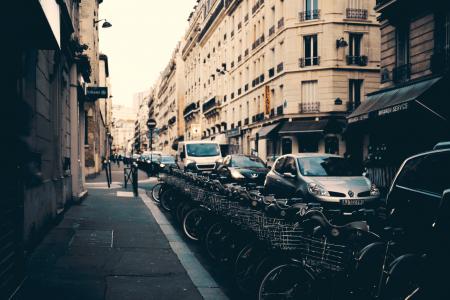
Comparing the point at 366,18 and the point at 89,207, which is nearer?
the point at 89,207

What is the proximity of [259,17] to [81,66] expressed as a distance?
30.7m

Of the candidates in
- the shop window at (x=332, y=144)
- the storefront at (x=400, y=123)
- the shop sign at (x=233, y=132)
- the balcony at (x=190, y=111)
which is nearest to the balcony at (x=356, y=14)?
the shop window at (x=332, y=144)

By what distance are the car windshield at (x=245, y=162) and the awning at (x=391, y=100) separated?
497cm

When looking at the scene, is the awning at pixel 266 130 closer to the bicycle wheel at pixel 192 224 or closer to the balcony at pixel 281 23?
the balcony at pixel 281 23

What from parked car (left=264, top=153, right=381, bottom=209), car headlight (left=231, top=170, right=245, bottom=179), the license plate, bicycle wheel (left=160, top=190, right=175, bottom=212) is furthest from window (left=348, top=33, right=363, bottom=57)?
the license plate

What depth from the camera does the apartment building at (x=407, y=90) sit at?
742 inches

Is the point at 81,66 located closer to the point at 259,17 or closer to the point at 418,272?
the point at 418,272

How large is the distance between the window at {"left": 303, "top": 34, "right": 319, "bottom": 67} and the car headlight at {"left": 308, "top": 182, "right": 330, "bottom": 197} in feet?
86.6

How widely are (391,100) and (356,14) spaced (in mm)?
17688

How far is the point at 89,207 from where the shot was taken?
13516mm

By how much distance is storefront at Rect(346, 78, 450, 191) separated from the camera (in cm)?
1872

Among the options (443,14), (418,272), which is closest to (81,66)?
(443,14)

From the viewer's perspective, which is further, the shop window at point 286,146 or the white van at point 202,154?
the shop window at point 286,146

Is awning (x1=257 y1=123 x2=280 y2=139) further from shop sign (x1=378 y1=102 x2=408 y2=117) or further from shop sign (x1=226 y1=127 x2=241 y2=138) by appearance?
shop sign (x1=378 y1=102 x2=408 y2=117)
